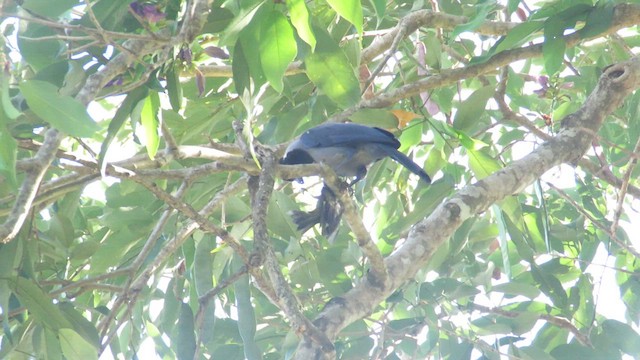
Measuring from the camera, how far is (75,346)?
339cm

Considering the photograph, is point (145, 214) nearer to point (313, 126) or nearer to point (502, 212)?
point (313, 126)

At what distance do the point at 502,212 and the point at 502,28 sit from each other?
3.52ft

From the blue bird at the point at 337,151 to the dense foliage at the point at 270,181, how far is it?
0.11m

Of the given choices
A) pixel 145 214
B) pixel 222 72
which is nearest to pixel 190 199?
pixel 145 214

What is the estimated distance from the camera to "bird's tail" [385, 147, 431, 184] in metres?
4.41

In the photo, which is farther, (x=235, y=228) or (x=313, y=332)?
(x=235, y=228)

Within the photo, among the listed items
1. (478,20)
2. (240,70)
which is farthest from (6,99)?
(478,20)

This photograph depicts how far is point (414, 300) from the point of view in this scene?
5125 millimetres

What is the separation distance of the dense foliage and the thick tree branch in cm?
3

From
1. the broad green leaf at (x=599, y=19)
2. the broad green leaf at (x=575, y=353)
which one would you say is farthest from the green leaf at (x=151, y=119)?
the broad green leaf at (x=575, y=353)

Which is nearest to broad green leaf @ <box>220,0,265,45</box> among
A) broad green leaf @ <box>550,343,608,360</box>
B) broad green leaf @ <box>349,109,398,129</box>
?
broad green leaf @ <box>349,109,398,129</box>

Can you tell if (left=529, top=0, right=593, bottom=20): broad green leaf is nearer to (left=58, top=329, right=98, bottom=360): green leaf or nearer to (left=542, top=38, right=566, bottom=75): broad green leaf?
(left=542, top=38, right=566, bottom=75): broad green leaf

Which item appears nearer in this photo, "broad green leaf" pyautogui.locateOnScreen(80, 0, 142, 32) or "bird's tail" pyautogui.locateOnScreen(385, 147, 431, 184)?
"broad green leaf" pyautogui.locateOnScreen(80, 0, 142, 32)

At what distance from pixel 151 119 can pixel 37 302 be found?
0.93 meters
